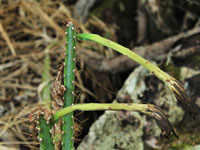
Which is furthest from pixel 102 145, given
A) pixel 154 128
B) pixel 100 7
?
pixel 100 7

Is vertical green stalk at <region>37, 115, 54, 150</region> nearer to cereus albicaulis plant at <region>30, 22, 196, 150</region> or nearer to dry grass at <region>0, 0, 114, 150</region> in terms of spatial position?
cereus albicaulis plant at <region>30, 22, 196, 150</region>

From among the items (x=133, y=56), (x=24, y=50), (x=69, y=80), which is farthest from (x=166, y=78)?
(x=24, y=50)

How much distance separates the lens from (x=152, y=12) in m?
1.85

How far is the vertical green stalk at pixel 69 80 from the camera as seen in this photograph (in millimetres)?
898

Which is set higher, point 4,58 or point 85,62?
point 4,58

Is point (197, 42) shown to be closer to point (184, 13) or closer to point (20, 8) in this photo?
point (184, 13)

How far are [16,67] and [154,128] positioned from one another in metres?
1.07

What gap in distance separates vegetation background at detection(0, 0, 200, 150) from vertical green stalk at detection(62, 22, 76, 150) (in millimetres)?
117

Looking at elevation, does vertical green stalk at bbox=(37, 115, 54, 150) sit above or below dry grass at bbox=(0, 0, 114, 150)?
below

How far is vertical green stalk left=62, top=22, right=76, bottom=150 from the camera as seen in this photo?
0.90 meters

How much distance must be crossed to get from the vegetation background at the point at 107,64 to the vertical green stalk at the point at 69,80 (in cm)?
12

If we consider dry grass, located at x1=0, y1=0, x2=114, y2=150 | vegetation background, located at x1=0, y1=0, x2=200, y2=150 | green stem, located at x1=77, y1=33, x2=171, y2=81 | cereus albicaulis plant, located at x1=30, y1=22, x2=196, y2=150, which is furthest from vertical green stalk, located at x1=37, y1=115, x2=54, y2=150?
dry grass, located at x1=0, y1=0, x2=114, y2=150

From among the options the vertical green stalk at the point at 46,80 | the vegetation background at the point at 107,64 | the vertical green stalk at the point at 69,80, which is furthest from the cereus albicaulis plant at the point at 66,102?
the vertical green stalk at the point at 46,80

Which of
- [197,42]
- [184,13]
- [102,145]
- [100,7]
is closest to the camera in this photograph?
[102,145]
